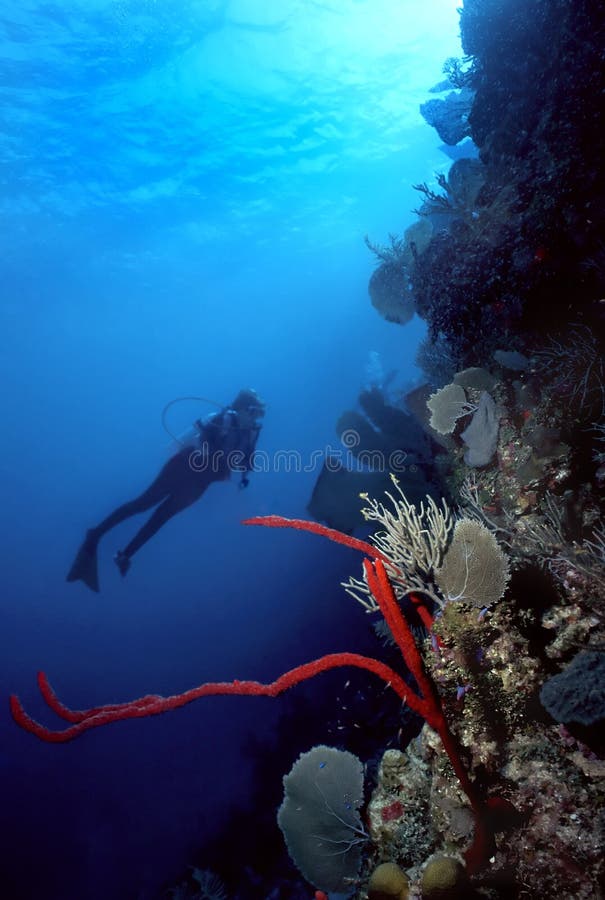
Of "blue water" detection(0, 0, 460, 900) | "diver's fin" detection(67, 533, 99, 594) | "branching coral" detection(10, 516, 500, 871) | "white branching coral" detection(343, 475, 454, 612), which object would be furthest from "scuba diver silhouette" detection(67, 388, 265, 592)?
"branching coral" detection(10, 516, 500, 871)

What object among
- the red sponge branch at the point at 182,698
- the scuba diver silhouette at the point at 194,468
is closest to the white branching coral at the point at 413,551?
the red sponge branch at the point at 182,698

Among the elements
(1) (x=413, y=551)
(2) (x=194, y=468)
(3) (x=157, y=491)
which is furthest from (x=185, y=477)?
(1) (x=413, y=551)

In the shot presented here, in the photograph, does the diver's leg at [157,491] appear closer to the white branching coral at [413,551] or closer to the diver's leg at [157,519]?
the diver's leg at [157,519]

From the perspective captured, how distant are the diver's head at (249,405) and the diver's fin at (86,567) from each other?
520 cm

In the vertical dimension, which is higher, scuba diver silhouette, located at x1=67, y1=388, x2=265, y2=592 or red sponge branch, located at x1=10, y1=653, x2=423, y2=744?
scuba diver silhouette, located at x1=67, y1=388, x2=265, y2=592

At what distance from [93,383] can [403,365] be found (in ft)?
192

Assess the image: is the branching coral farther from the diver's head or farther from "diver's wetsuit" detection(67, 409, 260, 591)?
the diver's head

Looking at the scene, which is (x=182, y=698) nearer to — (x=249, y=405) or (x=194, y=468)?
(x=249, y=405)

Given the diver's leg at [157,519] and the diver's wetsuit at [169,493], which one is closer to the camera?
the diver's leg at [157,519]

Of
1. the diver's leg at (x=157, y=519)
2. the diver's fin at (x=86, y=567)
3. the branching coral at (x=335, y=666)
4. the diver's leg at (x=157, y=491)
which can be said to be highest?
the diver's leg at (x=157, y=491)

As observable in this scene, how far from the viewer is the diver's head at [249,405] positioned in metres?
11.0

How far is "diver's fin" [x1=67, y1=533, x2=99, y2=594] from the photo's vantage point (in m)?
11.0

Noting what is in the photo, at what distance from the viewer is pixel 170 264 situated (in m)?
37.6

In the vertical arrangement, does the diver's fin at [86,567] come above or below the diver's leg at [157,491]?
below
